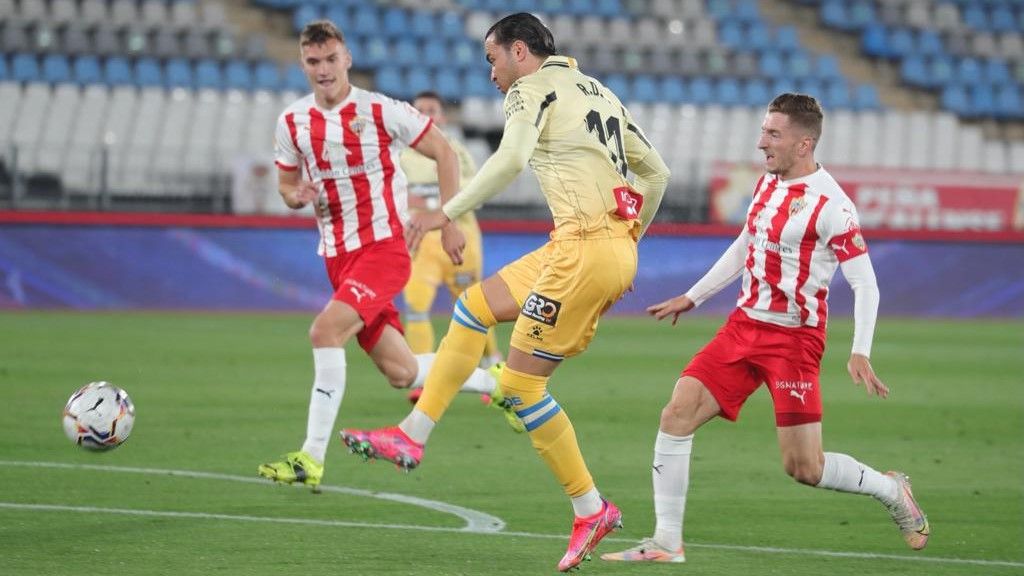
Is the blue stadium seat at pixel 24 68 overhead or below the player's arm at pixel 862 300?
overhead

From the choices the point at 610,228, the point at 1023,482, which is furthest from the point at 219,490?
Answer: the point at 1023,482

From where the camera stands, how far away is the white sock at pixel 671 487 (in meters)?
6.19

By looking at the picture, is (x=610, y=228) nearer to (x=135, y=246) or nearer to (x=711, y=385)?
(x=711, y=385)

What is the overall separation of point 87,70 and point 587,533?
19.6 meters

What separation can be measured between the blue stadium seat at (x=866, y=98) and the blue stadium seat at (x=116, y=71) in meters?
12.8

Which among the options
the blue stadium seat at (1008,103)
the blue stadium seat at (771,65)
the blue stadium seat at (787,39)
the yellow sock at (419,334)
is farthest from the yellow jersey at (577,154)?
the blue stadium seat at (1008,103)

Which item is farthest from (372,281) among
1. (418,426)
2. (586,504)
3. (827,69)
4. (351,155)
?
(827,69)

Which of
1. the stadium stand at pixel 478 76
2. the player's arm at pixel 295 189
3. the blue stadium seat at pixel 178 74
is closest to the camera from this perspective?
the player's arm at pixel 295 189

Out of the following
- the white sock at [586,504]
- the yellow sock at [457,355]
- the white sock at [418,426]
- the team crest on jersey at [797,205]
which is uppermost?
the team crest on jersey at [797,205]

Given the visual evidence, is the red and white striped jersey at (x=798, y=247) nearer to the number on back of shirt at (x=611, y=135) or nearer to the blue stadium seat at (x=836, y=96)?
the number on back of shirt at (x=611, y=135)

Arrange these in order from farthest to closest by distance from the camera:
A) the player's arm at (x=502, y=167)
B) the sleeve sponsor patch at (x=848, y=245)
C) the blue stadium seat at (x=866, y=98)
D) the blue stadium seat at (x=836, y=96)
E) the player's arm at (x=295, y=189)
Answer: the blue stadium seat at (x=866, y=98)
the blue stadium seat at (x=836, y=96)
the player's arm at (x=295, y=189)
the sleeve sponsor patch at (x=848, y=245)
the player's arm at (x=502, y=167)

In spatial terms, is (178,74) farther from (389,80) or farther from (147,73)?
(389,80)

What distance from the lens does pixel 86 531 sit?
655 centimetres

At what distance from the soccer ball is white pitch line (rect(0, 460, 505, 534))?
0.96 metres
